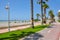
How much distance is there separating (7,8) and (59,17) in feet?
529

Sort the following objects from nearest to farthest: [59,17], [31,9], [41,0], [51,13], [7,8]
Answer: [7,8]
[31,9]
[41,0]
[51,13]
[59,17]

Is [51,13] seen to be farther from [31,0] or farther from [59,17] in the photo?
[31,0]

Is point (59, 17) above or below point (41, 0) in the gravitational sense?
below

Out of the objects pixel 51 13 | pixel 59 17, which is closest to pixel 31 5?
pixel 51 13

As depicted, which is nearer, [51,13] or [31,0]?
[31,0]

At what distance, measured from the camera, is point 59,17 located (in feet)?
601

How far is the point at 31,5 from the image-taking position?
38.8 meters

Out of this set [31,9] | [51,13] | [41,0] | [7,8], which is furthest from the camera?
[51,13]

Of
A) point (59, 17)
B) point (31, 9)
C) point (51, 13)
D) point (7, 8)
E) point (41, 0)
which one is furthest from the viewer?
point (59, 17)

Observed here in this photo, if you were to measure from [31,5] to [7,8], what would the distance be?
1401cm

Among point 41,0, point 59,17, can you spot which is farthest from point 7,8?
point 59,17

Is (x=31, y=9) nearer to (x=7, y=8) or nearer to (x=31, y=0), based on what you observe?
(x=31, y=0)

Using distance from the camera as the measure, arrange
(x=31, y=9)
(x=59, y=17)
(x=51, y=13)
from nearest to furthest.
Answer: (x=31, y=9) < (x=51, y=13) < (x=59, y=17)

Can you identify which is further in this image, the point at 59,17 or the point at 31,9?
the point at 59,17
